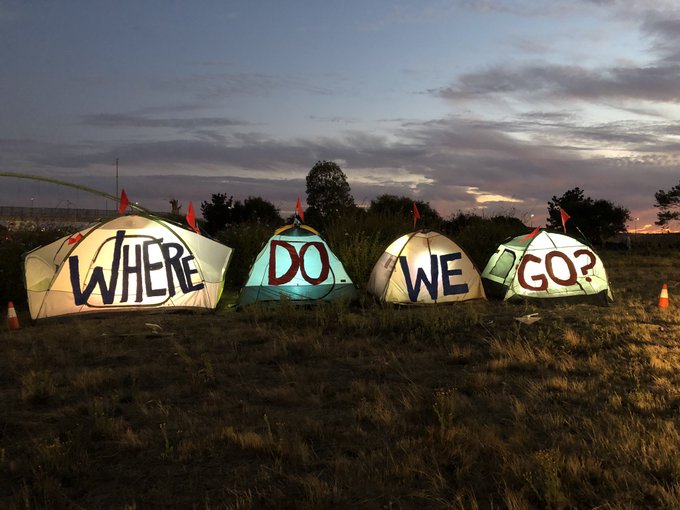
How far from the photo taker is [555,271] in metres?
10.8

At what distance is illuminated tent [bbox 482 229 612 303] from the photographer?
1075 centimetres

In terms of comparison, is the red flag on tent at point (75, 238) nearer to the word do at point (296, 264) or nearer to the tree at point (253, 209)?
the word do at point (296, 264)

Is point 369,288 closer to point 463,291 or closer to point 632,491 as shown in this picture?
point 463,291

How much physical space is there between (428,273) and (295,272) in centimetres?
Result: 268

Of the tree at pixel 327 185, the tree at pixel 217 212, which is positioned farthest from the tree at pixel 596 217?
the tree at pixel 217 212

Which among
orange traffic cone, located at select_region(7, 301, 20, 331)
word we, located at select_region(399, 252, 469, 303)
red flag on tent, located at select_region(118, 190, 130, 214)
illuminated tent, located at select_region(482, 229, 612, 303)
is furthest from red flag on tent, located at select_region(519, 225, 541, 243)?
orange traffic cone, located at select_region(7, 301, 20, 331)

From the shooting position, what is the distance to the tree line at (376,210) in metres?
19.8

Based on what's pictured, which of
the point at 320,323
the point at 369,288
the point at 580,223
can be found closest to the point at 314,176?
the point at 580,223

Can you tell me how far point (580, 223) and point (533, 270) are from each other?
49.8 meters

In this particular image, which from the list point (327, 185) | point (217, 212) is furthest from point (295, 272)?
point (327, 185)

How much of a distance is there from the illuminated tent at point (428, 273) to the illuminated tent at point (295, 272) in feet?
3.13

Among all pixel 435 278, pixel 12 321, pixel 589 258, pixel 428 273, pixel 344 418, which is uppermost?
pixel 589 258

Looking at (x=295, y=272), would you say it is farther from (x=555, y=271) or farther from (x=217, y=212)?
(x=217, y=212)

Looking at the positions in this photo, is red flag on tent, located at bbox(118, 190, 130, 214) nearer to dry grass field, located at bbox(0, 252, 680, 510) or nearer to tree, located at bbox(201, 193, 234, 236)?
dry grass field, located at bbox(0, 252, 680, 510)
